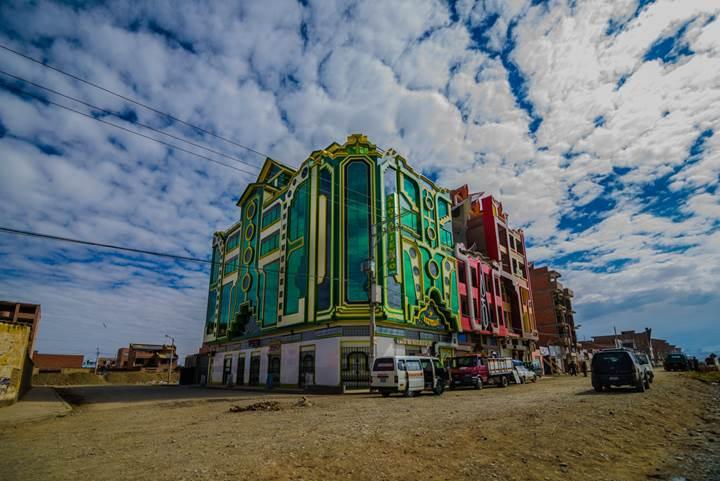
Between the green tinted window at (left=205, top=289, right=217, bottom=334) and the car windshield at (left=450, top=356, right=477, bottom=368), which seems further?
the green tinted window at (left=205, top=289, right=217, bottom=334)

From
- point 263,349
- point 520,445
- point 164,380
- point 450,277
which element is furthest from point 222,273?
point 520,445

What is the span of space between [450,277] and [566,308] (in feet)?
152

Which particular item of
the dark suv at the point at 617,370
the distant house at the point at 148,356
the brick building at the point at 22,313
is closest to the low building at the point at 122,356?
the distant house at the point at 148,356

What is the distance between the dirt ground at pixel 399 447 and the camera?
617 cm

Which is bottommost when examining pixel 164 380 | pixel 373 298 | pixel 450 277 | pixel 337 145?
pixel 164 380

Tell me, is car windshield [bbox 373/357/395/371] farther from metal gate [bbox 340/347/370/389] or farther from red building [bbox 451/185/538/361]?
red building [bbox 451/185/538/361]

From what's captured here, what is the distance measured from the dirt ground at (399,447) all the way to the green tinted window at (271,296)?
25073 millimetres

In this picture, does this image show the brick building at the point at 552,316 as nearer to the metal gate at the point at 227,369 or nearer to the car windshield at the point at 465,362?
the car windshield at the point at 465,362

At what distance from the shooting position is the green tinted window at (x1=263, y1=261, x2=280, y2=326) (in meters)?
37.9

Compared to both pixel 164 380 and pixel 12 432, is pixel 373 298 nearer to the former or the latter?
pixel 12 432

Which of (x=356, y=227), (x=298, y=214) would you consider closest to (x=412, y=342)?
(x=356, y=227)

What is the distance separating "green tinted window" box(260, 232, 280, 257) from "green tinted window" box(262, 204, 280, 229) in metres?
1.70

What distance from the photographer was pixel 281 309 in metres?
36.2

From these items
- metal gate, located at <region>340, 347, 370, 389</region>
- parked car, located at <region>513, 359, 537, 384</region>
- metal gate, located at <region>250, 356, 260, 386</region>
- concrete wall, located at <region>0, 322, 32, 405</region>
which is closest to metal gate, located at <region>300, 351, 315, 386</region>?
metal gate, located at <region>340, 347, 370, 389</region>
